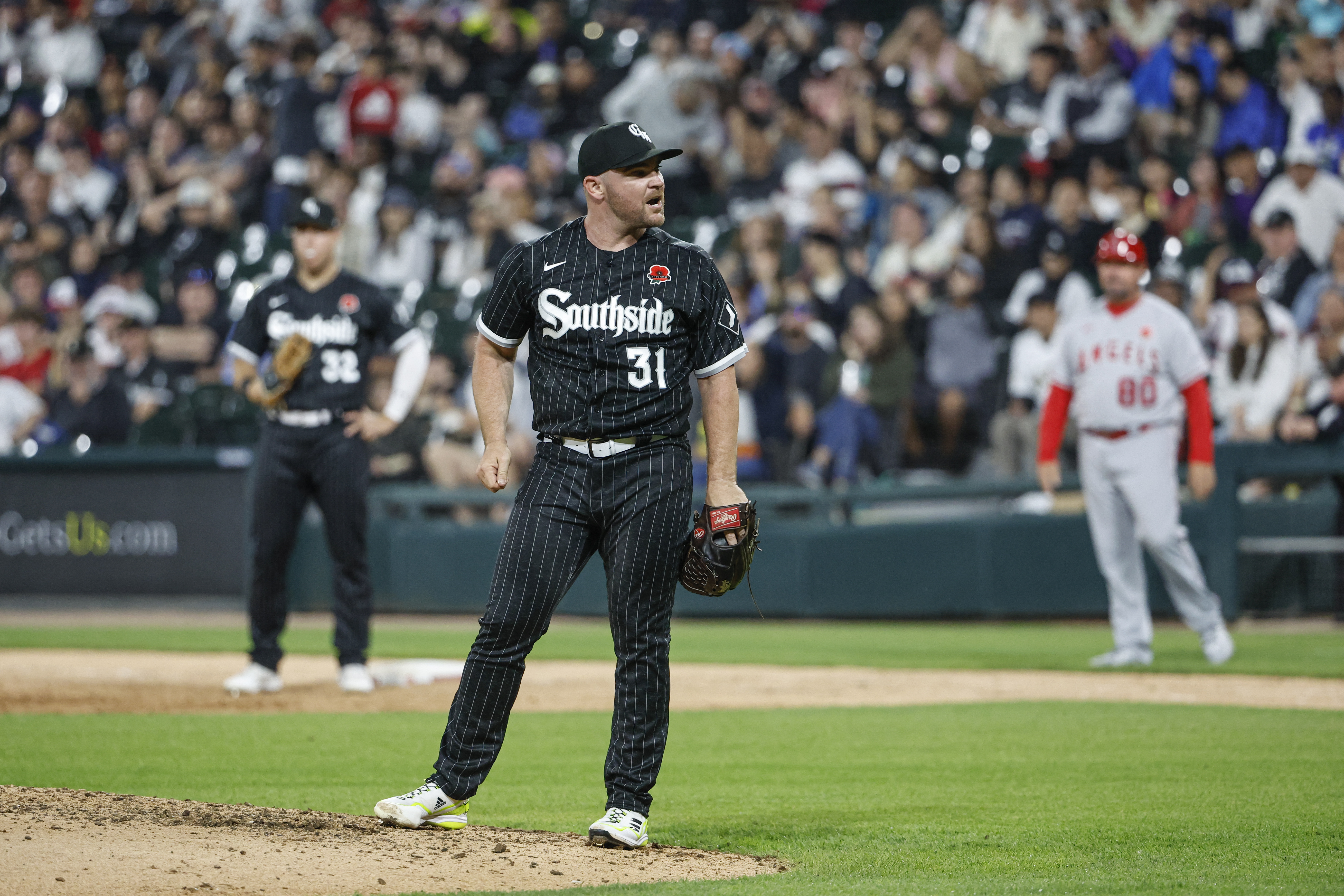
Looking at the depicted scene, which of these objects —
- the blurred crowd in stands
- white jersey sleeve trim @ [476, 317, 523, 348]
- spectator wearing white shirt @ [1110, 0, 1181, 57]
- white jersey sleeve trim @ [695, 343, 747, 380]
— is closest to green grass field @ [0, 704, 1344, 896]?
white jersey sleeve trim @ [695, 343, 747, 380]

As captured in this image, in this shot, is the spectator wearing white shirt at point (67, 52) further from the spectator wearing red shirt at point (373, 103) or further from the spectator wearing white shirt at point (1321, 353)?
the spectator wearing white shirt at point (1321, 353)

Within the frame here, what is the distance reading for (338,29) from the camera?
20.4 metres

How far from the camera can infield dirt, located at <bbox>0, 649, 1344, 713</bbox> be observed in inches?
329

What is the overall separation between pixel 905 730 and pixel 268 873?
3.88m

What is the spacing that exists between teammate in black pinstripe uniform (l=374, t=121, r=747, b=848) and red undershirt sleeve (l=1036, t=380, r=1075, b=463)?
5331 millimetres

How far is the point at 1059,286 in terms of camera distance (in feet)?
45.6

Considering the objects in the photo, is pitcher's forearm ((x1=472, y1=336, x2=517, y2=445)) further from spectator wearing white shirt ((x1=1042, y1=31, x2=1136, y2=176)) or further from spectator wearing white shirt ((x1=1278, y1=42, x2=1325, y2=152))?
spectator wearing white shirt ((x1=1278, y1=42, x2=1325, y2=152))

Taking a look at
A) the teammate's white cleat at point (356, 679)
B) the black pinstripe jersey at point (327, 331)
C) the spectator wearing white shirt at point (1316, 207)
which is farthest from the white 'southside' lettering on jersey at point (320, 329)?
the spectator wearing white shirt at point (1316, 207)

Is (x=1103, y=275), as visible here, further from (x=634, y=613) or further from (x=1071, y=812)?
(x=634, y=613)

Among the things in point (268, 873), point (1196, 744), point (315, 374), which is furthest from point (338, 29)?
point (268, 873)

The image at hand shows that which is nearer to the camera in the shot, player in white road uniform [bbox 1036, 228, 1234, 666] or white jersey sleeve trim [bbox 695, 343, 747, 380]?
white jersey sleeve trim [bbox 695, 343, 747, 380]

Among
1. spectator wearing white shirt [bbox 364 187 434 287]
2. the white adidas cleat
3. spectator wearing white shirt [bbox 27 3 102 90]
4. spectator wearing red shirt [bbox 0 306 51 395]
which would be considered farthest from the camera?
spectator wearing white shirt [bbox 27 3 102 90]

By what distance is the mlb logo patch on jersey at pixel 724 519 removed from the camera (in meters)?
4.75

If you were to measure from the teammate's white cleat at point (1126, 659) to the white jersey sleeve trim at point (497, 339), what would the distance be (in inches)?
231
